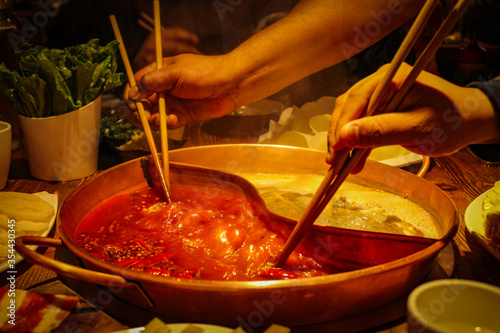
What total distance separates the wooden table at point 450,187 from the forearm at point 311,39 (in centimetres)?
52

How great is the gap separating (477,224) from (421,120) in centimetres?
69

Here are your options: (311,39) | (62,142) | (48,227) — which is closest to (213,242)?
(48,227)

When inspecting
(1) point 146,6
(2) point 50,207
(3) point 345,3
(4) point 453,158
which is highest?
(3) point 345,3

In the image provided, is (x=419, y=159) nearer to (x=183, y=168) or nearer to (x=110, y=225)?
→ (x=183, y=168)

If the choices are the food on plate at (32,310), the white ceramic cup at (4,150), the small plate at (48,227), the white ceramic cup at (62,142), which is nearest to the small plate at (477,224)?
the food on plate at (32,310)

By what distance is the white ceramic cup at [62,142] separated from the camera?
2.43 m

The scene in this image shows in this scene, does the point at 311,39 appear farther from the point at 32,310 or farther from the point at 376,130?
the point at 32,310

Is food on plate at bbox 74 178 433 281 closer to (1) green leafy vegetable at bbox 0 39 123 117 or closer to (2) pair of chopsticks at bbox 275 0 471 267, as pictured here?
(2) pair of chopsticks at bbox 275 0 471 267

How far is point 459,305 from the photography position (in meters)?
1.07

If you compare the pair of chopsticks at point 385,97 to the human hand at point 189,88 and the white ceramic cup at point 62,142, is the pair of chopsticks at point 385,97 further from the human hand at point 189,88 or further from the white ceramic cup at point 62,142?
the white ceramic cup at point 62,142

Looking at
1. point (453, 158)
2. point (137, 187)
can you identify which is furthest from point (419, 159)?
point (137, 187)

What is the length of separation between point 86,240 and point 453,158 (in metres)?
2.36

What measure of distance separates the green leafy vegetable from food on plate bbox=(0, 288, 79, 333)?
4.67 feet

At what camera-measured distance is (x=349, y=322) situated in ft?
4.20
